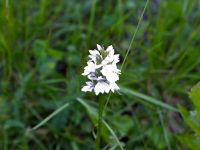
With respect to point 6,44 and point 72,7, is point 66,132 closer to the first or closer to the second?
point 6,44

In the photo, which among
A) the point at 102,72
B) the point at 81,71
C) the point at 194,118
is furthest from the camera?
the point at 81,71

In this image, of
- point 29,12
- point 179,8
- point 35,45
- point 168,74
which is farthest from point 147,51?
point 29,12

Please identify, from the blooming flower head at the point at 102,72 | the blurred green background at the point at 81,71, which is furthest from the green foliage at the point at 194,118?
the blooming flower head at the point at 102,72

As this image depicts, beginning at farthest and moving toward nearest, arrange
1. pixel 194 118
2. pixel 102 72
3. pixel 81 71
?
pixel 81 71 < pixel 194 118 < pixel 102 72

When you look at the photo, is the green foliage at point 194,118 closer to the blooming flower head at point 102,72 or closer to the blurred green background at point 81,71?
the blurred green background at point 81,71

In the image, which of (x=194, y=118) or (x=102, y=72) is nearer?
(x=102, y=72)

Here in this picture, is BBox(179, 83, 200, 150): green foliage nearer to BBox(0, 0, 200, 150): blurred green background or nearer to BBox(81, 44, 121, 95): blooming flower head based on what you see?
BBox(0, 0, 200, 150): blurred green background

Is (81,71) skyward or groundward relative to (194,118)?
skyward
